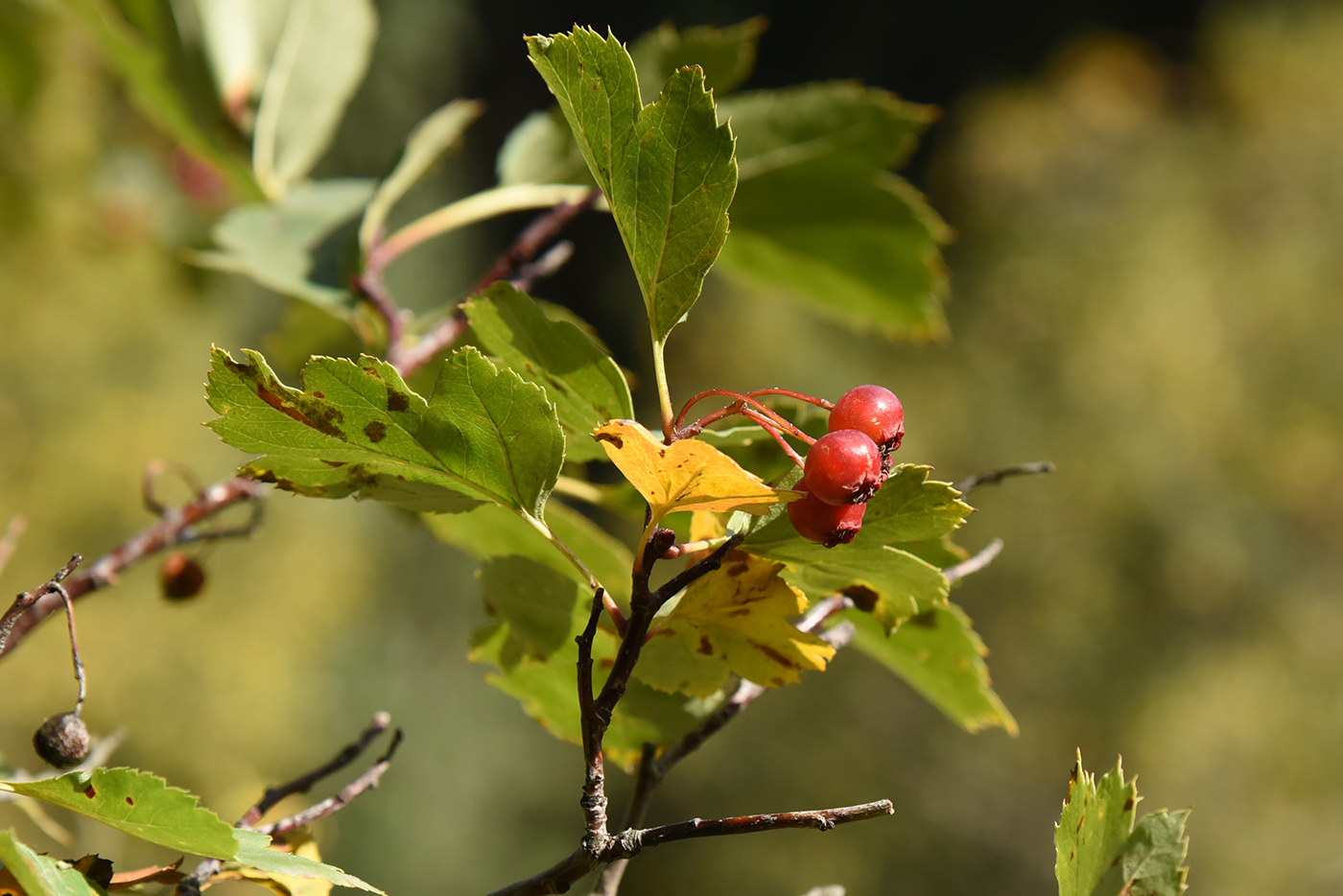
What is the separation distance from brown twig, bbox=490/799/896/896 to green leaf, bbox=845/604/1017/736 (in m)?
0.15

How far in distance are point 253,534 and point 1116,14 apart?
681 centimetres

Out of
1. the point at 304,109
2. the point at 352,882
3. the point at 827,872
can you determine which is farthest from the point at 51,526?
the point at 827,872

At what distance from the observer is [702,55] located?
565 millimetres

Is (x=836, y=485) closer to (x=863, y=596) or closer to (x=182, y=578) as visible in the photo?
(x=863, y=596)

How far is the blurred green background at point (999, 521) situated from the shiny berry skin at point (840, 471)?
2.44m

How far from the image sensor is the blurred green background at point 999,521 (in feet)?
8.98

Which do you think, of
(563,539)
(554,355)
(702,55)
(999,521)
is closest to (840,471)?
(554,355)

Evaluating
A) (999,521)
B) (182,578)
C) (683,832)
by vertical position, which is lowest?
(999,521)

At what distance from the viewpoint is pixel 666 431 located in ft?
1.03

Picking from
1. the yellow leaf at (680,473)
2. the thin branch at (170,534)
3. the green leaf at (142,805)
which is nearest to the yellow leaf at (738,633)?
the yellow leaf at (680,473)

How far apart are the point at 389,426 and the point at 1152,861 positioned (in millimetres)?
279

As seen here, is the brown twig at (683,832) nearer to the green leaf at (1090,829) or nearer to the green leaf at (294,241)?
the green leaf at (1090,829)

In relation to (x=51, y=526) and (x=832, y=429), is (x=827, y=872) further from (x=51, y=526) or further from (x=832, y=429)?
(x=832, y=429)

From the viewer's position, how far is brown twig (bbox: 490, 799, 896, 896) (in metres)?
0.28
